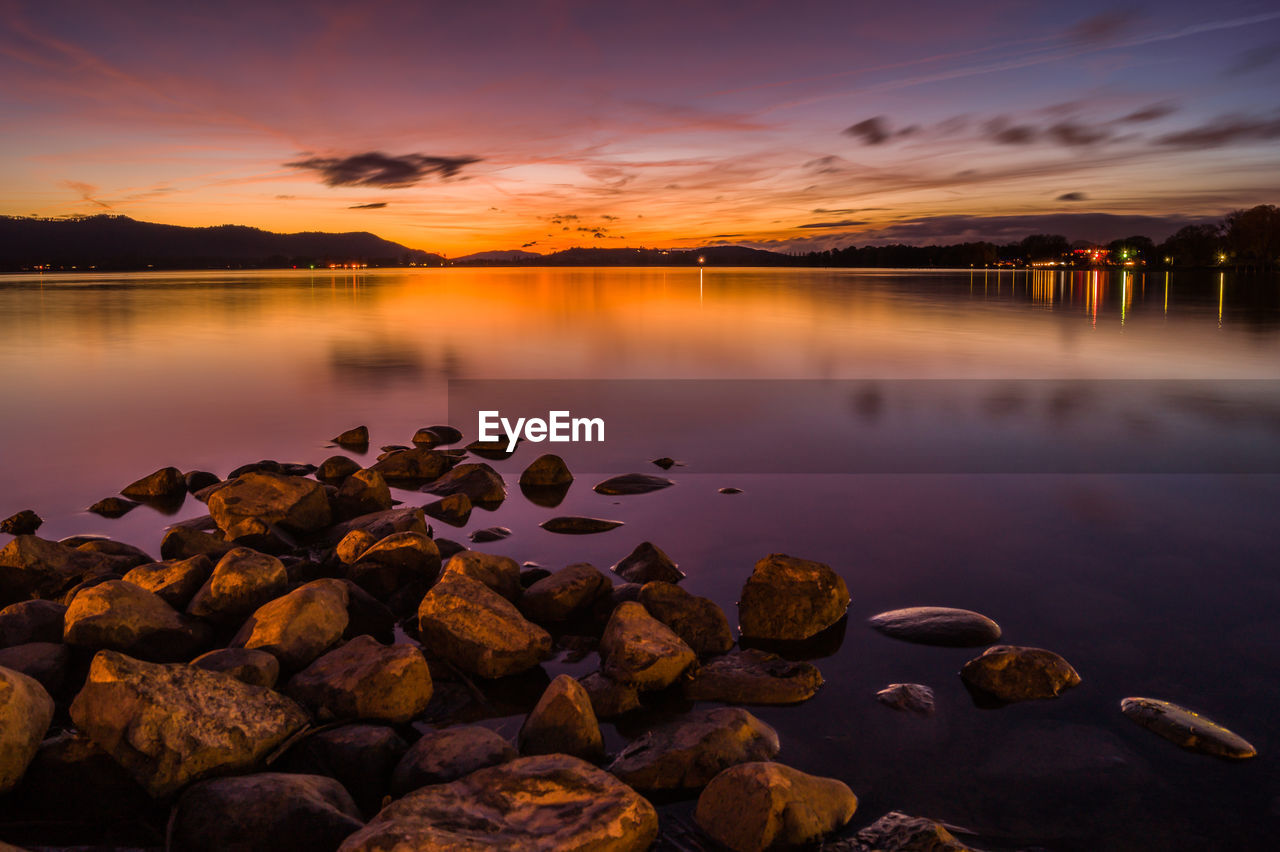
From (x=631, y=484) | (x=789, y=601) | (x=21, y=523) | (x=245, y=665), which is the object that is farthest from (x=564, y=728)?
(x=21, y=523)

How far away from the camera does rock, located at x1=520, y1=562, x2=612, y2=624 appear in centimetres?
809

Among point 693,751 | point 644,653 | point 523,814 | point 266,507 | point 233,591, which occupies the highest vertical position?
point 266,507

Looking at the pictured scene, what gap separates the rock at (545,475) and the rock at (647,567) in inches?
155

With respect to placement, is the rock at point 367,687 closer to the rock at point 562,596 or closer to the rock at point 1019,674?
the rock at point 562,596

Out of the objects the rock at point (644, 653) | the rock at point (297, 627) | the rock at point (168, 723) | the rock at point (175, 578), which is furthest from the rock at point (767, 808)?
the rock at point (175, 578)

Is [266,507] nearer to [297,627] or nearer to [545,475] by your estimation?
[297,627]

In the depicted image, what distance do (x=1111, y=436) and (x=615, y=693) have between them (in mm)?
14430

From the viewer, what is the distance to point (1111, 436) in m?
16.8

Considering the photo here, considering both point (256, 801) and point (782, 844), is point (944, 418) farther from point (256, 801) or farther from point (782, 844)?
point (256, 801)

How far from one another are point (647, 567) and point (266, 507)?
5067 millimetres

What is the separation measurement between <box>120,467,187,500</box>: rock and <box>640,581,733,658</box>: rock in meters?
8.91

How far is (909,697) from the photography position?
6699 millimetres

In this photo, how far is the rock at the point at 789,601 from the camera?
7.85 m

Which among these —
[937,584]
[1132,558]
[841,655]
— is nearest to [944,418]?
[1132,558]
